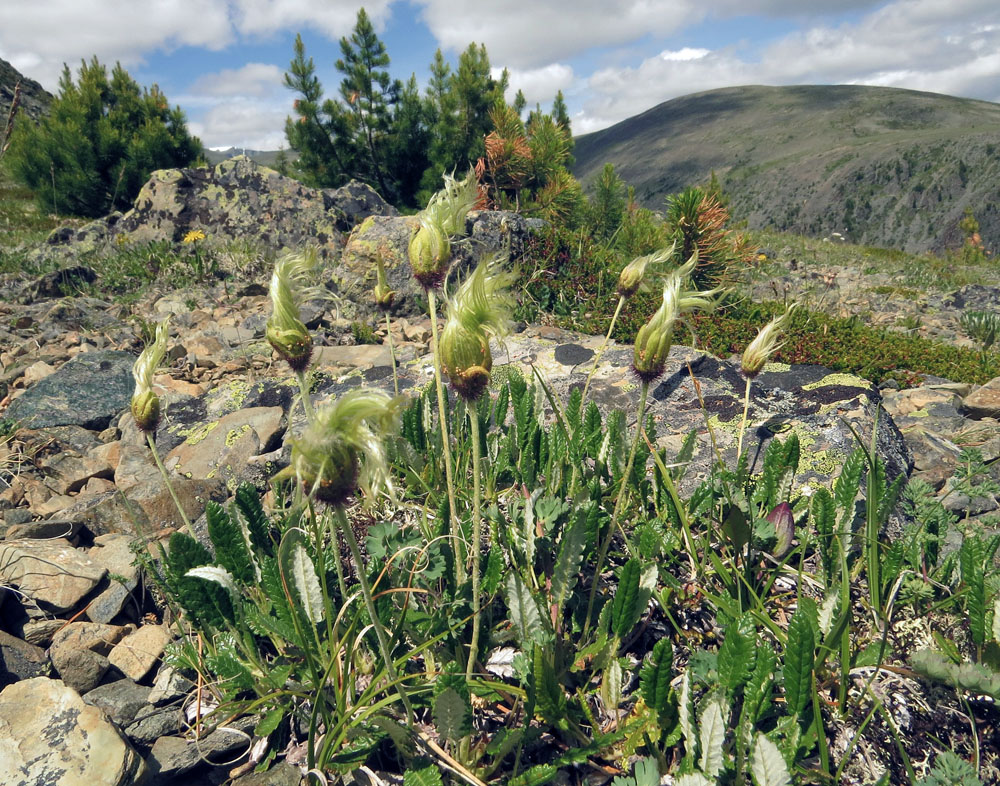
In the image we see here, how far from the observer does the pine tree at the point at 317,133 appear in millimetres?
13227

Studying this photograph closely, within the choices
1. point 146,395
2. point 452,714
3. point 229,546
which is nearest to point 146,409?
point 146,395

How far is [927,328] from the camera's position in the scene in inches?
285

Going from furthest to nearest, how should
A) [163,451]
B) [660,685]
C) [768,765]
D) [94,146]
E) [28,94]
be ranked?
[28,94] < [94,146] < [163,451] < [660,685] < [768,765]

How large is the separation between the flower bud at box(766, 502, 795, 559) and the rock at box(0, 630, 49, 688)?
2378mm

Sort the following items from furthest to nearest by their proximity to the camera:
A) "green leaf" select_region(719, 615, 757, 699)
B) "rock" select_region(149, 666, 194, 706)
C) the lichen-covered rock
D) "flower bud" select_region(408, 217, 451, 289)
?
the lichen-covered rock
"rock" select_region(149, 666, 194, 706)
"flower bud" select_region(408, 217, 451, 289)
"green leaf" select_region(719, 615, 757, 699)

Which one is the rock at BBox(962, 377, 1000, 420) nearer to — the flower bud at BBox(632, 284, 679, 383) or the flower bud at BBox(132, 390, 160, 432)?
the flower bud at BBox(632, 284, 679, 383)

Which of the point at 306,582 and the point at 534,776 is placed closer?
the point at 534,776

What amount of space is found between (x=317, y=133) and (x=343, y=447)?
13.9 meters

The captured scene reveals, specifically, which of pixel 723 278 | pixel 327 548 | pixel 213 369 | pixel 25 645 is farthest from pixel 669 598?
pixel 723 278

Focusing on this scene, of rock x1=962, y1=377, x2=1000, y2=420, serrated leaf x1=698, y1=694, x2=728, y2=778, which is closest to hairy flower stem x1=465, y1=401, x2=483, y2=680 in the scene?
serrated leaf x1=698, y1=694, x2=728, y2=778

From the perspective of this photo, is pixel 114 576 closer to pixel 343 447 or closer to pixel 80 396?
pixel 343 447

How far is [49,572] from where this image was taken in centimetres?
223

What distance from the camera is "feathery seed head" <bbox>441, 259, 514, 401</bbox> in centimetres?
137

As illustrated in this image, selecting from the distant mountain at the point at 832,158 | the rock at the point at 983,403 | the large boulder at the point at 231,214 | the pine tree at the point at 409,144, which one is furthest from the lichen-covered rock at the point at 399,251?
the distant mountain at the point at 832,158
